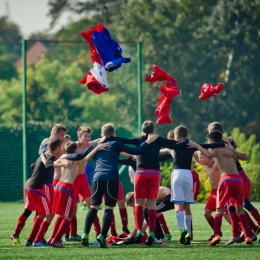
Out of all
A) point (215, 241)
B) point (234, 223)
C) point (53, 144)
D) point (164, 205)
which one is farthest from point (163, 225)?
point (53, 144)

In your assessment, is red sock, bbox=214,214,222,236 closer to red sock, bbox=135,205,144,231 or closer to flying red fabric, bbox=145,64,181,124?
red sock, bbox=135,205,144,231

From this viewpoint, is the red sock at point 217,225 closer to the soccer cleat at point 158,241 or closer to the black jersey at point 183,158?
the black jersey at point 183,158

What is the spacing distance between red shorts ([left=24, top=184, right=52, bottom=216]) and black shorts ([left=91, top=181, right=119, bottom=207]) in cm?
81

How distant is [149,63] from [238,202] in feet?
125

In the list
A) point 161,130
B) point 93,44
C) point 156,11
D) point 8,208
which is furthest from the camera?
point 156,11

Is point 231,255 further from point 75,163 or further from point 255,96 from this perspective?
point 255,96

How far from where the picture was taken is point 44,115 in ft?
131

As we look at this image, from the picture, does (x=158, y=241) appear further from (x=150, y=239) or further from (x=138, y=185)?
(x=138, y=185)

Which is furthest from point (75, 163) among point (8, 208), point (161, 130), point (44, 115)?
point (161, 130)

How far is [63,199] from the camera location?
42.5 feet

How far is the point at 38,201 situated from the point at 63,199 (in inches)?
17.2

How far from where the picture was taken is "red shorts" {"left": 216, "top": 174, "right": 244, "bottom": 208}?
12.8 metres

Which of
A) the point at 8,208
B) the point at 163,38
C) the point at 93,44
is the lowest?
the point at 8,208

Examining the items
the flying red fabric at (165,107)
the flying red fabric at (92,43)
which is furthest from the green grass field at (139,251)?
the flying red fabric at (92,43)
